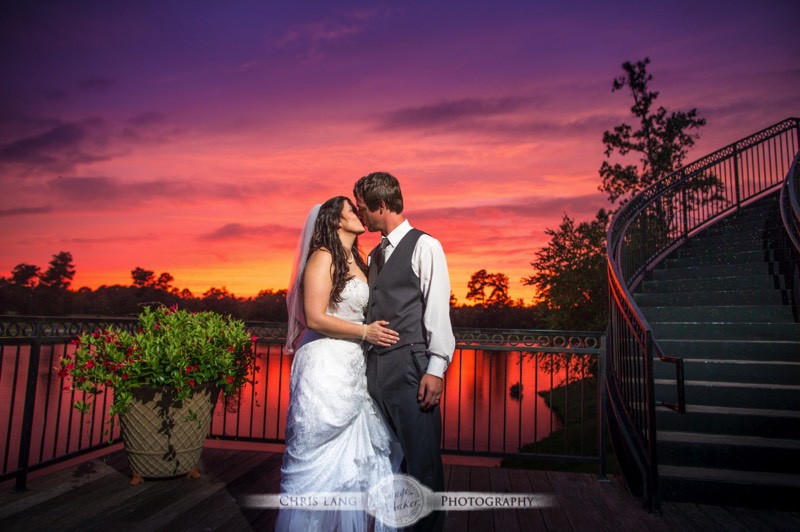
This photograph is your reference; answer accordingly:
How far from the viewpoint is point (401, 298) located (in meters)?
2.47

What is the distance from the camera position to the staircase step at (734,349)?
4.95m

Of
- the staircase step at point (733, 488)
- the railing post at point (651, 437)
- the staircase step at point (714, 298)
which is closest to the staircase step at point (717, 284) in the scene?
the staircase step at point (714, 298)

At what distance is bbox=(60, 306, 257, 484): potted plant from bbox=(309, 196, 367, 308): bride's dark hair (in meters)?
1.71

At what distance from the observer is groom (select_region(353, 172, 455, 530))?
7.85 ft

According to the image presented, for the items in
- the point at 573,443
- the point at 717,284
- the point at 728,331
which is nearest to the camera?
the point at 728,331

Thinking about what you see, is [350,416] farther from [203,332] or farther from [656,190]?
[656,190]

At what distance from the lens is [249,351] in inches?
170

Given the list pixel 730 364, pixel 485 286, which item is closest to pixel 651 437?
pixel 730 364

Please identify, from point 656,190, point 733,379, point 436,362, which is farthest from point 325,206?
point 656,190

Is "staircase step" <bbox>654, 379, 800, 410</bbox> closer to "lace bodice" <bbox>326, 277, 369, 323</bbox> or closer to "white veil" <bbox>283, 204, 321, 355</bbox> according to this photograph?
"lace bodice" <bbox>326, 277, 369, 323</bbox>

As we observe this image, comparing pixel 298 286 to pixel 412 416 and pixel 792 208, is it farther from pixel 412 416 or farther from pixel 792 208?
pixel 792 208

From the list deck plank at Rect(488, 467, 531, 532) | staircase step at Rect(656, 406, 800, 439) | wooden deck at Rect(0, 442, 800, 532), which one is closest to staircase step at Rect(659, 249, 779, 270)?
staircase step at Rect(656, 406, 800, 439)

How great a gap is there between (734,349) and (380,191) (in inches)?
179

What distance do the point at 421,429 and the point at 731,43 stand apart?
11.4 meters
